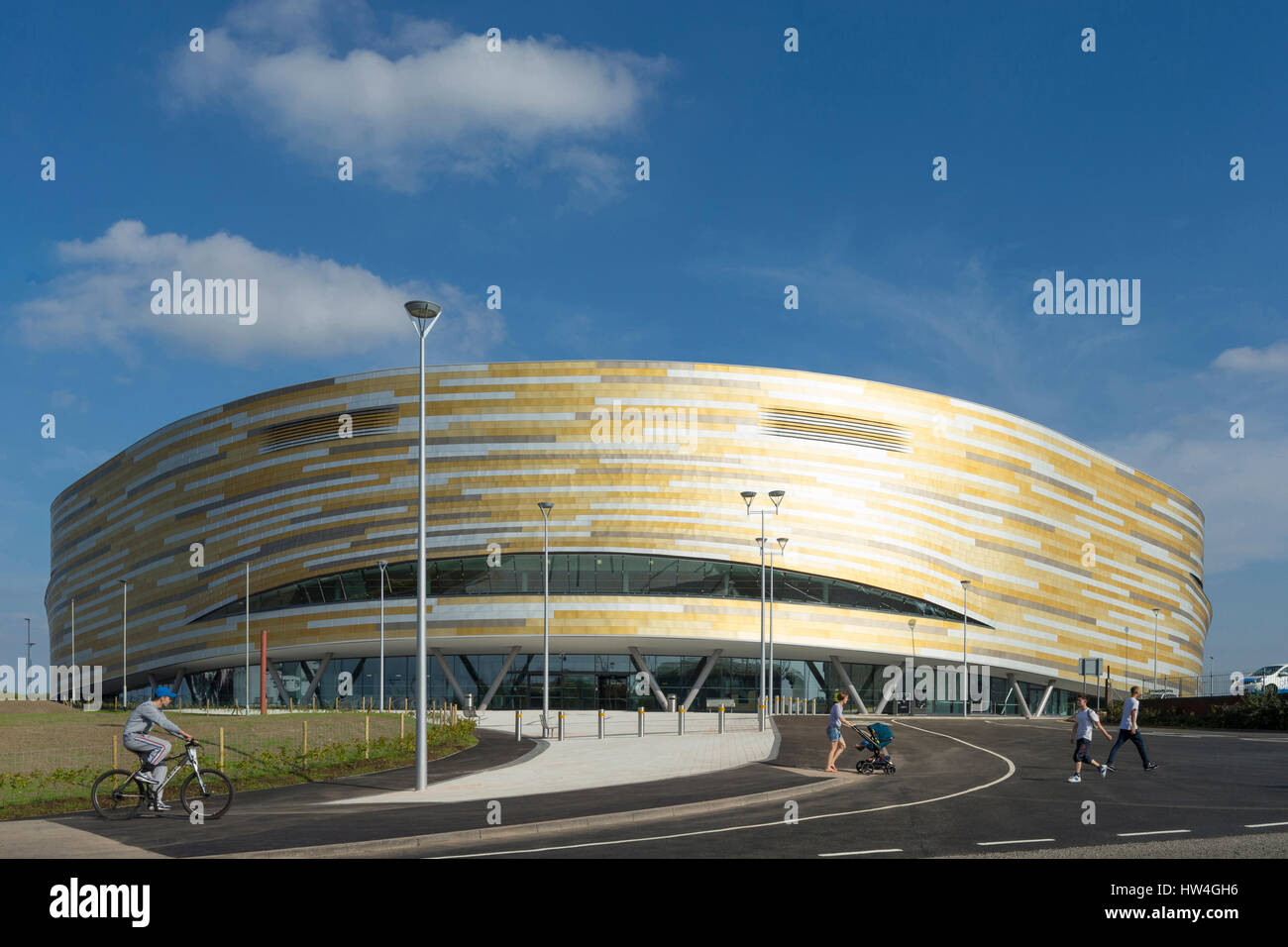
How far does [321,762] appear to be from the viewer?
23.9 metres

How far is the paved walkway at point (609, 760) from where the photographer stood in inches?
750

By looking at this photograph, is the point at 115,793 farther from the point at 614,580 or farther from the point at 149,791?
the point at 614,580

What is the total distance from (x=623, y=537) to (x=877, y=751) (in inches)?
1632

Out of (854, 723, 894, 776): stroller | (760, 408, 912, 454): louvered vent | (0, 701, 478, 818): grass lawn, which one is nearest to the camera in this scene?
(0, 701, 478, 818): grass lawn

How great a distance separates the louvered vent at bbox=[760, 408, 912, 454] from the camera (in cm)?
6583

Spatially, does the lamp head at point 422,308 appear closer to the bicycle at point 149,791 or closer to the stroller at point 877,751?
the bicycle at point 149,791

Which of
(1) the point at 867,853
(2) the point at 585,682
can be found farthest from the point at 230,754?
(2) the point at 585,682

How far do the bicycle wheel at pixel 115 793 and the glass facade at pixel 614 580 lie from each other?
4570 centimetres

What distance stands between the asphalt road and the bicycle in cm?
499

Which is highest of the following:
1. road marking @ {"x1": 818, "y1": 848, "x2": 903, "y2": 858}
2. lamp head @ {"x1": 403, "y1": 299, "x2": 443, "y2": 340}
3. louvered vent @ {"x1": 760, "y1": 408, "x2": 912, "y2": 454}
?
louvered vent @ {"x1": 760, "y1": 408, "x2": 912, "y2": 454}

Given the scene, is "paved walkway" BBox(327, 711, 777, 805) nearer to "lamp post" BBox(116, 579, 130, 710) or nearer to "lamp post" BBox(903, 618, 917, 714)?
"lamp post" BBox(903, 618, 917, 714)

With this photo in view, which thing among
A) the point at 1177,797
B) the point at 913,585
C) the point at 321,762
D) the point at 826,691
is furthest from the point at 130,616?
the point at 1177,797

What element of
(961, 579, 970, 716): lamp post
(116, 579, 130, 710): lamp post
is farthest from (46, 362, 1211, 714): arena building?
(116, 579, 130, 710): lamp post
